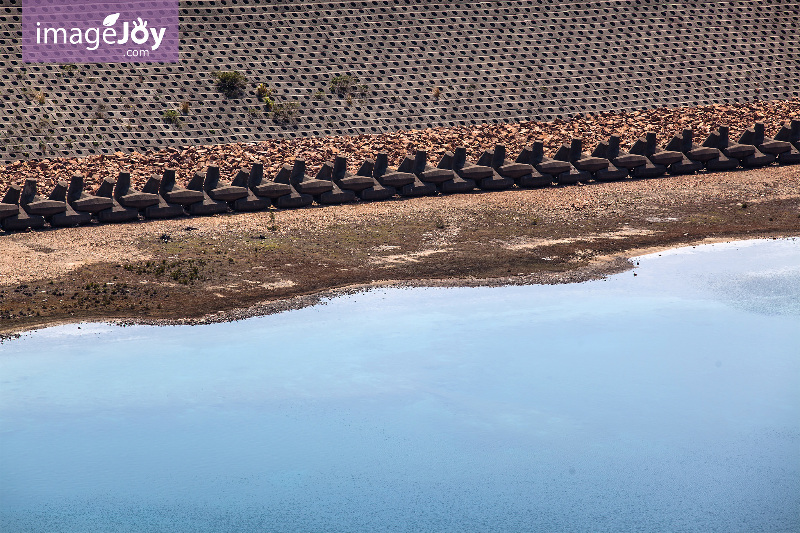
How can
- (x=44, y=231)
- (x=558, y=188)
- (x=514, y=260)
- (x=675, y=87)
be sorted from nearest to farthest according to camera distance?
(x=514, y=260) < (x=44, y=231) < (x=558, y=188) < (x=675, y=87)

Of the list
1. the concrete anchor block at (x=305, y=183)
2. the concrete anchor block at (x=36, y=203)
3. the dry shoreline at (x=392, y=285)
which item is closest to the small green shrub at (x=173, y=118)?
the concrete anchor block at (x=305, y=183)

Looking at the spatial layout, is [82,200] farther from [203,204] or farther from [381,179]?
[381,179]

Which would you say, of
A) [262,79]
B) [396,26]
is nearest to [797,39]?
[396,26]

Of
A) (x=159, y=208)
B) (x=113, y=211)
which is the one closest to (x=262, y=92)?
(x=159, y=208)

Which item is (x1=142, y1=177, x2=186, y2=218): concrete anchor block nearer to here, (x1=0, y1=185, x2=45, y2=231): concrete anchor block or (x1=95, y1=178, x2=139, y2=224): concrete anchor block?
(x1=95, y1=178, x2=139, y2=224): concrete anchor block

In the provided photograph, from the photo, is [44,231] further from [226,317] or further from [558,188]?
[558,188]

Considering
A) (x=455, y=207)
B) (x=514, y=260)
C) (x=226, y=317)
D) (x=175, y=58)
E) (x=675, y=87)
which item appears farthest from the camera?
(x=675, y=87)
